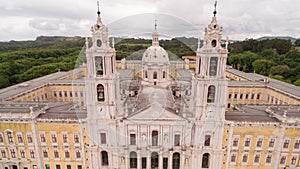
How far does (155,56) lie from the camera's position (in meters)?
37.0

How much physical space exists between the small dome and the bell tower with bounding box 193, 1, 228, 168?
1202 cm

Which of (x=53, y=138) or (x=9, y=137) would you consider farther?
(x=53, y=138)

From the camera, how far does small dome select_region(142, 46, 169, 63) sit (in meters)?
36.1

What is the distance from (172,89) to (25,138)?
2223 centimetres

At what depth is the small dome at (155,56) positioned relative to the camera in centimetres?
3609

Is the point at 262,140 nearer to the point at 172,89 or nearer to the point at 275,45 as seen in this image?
the point at 172,89

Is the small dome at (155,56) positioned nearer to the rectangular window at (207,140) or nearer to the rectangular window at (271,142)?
the rectangular window at (207,140)

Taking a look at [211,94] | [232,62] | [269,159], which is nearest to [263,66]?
[232,62]

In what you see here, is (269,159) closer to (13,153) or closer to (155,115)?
(155,115)

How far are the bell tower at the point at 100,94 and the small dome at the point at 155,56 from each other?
12.4m

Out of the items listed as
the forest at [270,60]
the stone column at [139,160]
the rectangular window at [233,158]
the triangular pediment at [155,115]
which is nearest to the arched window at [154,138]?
the triangular pediment at [155,115]

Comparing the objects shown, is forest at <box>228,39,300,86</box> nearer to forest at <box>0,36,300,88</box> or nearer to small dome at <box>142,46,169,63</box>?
forest at <box>0,36,300,88</box>

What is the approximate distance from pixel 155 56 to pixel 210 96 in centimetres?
1498

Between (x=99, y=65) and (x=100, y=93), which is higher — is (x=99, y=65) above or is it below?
above
